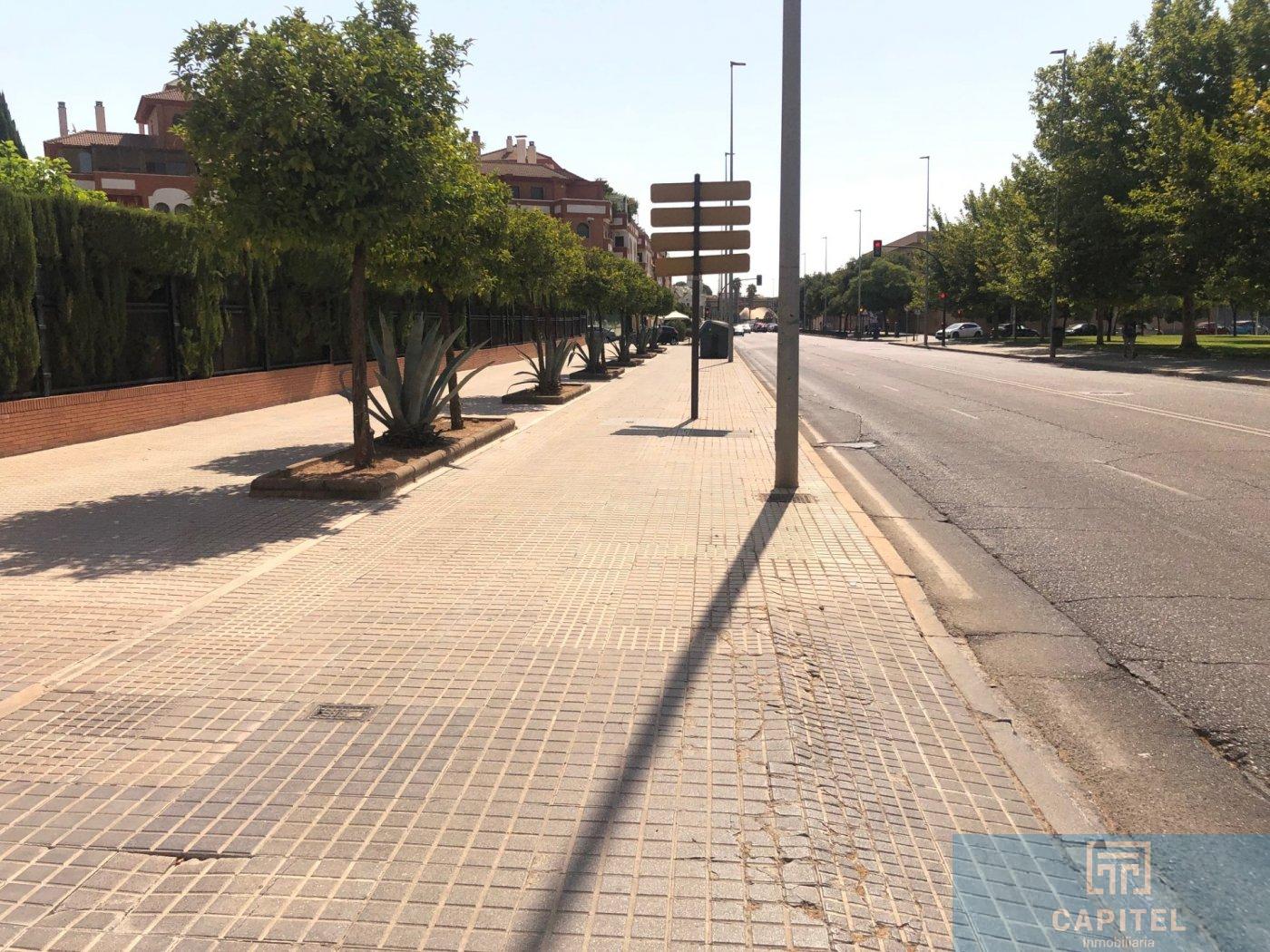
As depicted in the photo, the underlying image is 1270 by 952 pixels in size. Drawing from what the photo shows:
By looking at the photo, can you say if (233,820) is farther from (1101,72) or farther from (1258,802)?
(1101,72)

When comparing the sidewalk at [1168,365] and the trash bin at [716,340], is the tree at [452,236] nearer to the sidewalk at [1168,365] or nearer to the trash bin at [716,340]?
the sidewalk at [1168,365]

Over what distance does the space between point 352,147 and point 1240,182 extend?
29531mm

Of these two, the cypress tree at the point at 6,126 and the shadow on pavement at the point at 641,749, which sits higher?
the cypress tree at the point at 6,126

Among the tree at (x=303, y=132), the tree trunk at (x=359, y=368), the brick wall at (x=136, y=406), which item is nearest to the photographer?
the tree at (x=303, y=132)

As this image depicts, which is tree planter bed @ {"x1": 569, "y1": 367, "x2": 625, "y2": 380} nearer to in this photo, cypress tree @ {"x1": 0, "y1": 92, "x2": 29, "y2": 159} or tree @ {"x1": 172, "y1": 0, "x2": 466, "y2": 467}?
tree @ {"x1": 172, "y1": 0, "x2": 466, "y2": 467}

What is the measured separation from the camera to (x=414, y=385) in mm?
11984

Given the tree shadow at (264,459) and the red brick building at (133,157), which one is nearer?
the tree shadow at (264,459)

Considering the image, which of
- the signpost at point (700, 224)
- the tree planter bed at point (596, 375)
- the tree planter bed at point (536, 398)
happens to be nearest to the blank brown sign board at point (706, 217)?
the signpost at point (700, 224)

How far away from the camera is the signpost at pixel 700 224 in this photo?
16078 millimetres

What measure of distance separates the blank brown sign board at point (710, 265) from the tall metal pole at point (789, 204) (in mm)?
6849

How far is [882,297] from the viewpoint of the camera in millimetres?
103688

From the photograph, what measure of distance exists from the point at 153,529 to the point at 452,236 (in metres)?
5.54

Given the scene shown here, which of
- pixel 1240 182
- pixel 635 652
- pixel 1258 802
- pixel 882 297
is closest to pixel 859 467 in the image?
pixel 635 652

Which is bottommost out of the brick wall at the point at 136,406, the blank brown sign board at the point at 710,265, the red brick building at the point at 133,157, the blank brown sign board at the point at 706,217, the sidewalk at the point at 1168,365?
the sidewalk at the point at 1168,365
